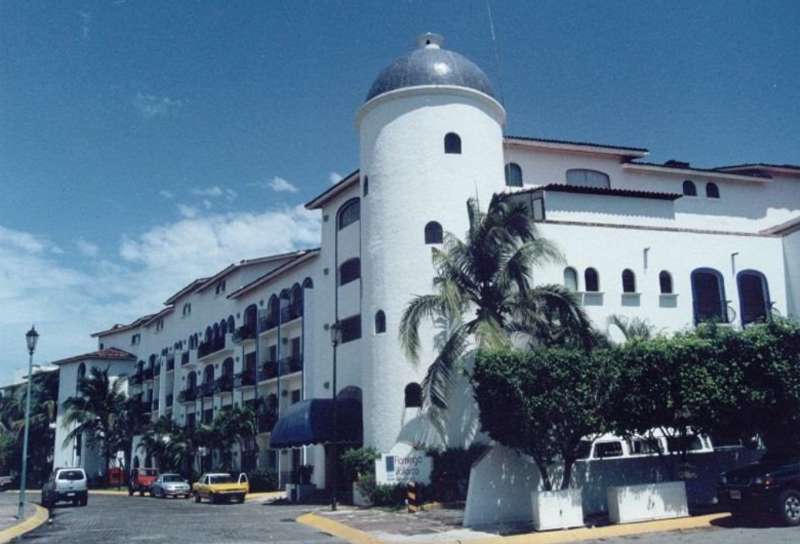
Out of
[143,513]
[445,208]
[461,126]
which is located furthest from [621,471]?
[143,513]

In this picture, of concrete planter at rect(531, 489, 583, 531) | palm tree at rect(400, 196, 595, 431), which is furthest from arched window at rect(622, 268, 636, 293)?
concrete planter at rect(531, 489, 583, 531)

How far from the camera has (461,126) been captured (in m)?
33.1

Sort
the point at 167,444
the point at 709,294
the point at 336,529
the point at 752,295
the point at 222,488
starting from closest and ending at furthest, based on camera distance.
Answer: the point at 336,529, the point at 709,294, the point at 752,295, the point at 222,488, the point at 167,444

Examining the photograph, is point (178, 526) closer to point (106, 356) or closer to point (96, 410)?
point (96, 410)

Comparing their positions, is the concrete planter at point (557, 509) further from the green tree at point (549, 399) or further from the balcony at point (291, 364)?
the balcony at point (291, 364)

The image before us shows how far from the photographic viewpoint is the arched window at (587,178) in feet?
128

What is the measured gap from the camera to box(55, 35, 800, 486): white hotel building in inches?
1228

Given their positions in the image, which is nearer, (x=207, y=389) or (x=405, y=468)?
(x=405, y=468)

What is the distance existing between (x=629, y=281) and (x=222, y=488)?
21.4m

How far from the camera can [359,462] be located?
3044 centimetres

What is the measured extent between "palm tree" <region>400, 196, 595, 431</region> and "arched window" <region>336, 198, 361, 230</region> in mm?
10766

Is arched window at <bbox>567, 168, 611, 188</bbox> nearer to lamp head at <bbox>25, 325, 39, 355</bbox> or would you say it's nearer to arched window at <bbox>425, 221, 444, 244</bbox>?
arched window at <bbox>425, 221, 444, 244</bbox>

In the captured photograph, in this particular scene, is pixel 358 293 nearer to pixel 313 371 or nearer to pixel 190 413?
pixel 313 371

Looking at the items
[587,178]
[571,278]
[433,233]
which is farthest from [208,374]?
[571,278]
